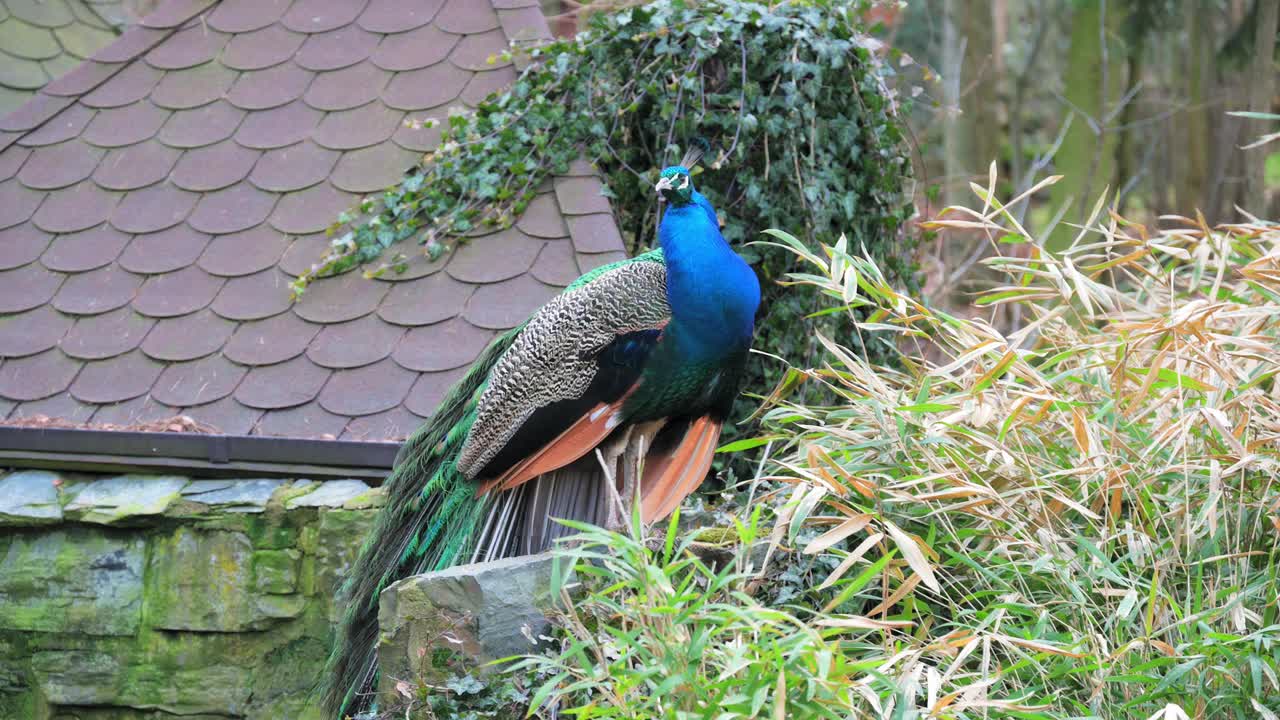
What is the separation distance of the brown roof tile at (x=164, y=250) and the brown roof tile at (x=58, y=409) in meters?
0.52

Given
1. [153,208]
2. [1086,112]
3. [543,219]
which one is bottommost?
[1086,112]

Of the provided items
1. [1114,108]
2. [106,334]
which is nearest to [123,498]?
[106,334]

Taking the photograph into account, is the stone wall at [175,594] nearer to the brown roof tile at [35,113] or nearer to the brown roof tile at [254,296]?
the brown roof tile at [254,296]

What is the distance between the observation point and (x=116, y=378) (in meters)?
3.74

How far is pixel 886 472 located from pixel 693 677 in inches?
34.4

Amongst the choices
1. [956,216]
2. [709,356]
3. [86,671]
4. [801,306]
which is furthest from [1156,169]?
[86,671]

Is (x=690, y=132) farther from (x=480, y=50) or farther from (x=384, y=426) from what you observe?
(x=384, y=426)

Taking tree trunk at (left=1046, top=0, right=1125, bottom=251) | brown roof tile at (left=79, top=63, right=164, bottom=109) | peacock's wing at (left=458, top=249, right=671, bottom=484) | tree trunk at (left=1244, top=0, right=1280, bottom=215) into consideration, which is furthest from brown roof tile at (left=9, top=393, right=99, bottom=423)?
tree trunk at (left=1046, top=0, right=1125, bottom=251)

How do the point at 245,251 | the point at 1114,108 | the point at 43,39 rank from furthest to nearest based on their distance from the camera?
the point at 1114,108, the point at 43,39, the point at 245,251

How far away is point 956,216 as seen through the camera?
337 inches

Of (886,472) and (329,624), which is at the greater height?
(886,472)

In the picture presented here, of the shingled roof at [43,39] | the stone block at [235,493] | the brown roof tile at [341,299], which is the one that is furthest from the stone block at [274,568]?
the shingled roof at [43,39]

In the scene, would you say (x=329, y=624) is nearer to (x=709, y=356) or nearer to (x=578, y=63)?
(x=709, y=356)

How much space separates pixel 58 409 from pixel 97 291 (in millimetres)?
472
